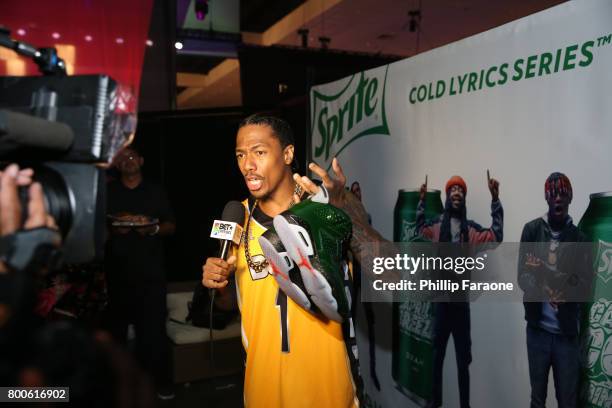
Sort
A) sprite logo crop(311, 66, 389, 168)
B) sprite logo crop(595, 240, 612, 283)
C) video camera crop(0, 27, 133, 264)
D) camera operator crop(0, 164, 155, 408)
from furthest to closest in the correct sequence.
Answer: sprite logo crop(311, 66, 389, 168) → sprite logo crop(595, 240, 612, 283) → video camera crop(0, 27, 133, 264) → camera operator crop(0, 164, 155, 408)

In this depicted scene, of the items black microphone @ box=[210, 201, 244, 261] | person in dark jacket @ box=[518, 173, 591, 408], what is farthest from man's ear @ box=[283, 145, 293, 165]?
person in dark jacket @ box=[518, 173, 591, 408]

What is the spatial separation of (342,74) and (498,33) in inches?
88.4

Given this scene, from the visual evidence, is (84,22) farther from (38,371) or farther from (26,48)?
(38,371)

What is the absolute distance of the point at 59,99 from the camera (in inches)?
28.0

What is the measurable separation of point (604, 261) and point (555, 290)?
7.1 inches

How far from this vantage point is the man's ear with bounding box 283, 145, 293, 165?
169 cm

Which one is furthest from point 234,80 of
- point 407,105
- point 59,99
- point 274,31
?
point 59,99

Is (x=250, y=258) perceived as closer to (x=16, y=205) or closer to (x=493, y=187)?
(x=493, y=187)

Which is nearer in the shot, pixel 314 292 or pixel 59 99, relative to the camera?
pixel 59 99

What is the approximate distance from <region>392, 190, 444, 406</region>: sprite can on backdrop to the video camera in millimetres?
1542

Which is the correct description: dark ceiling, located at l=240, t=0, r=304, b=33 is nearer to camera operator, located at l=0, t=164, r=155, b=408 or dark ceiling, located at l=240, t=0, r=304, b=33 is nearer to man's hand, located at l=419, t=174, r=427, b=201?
man's hand, located at l=419, t=174, r=427, b=201

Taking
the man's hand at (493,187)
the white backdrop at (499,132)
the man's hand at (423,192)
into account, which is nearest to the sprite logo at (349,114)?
the white backdrop at (499,132)

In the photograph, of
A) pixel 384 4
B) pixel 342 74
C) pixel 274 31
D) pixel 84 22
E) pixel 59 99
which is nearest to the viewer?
pixel 59 99

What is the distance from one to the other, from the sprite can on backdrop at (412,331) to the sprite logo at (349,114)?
16.3 inches
